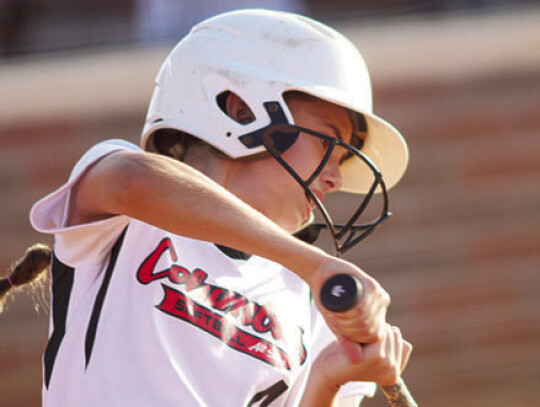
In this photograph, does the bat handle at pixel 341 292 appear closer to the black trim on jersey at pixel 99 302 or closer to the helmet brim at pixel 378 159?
the black trim on jersey at pixel 99 302

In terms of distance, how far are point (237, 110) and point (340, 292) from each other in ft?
3.58

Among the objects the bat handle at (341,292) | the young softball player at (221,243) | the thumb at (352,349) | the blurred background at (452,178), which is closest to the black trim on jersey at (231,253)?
the young softball player at (221,243)

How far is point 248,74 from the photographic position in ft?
9.38

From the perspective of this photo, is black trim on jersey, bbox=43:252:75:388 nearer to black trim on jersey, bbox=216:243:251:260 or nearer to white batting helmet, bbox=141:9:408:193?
black trim on jersey, bbox=216:243:251:260

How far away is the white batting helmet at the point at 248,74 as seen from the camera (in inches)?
111

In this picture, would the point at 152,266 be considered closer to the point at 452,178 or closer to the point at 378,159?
the point at 378,159

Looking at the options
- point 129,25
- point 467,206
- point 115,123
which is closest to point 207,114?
point 115,123

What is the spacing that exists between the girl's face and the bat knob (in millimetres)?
898

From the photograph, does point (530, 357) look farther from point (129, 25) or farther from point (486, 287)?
point (129, 25)

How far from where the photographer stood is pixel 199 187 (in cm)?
203

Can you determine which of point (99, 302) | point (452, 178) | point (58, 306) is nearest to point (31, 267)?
point (58, 306)

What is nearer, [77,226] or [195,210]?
[195,210]

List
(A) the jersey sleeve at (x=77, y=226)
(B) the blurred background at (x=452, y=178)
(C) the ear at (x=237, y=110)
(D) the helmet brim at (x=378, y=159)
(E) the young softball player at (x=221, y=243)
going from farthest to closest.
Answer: (B) the blurred background at (x=452, y=178)
(D) the helmet brim at (x=378, y=159)
(C) the ear at (x=237, y=110)
(A) the jersey sleeve at (x=77, y=226)
(E) the young softball player at (x=221, y=243)

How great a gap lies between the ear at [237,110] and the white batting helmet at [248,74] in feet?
0.12
